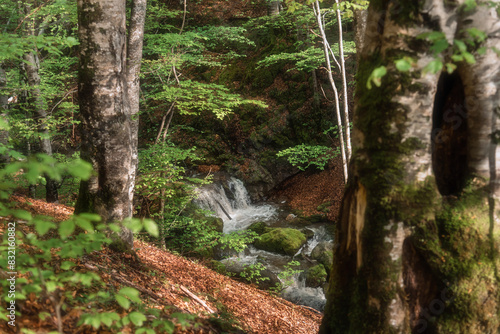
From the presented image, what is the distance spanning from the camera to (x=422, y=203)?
2084 mm

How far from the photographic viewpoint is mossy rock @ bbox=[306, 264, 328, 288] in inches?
329

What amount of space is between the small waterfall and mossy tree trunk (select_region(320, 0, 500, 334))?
932cm

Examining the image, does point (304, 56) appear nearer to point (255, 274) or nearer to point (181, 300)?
point (255, 274)

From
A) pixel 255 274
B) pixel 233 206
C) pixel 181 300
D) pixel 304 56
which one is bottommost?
pixel 233 206

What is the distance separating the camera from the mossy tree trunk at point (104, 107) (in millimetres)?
3416

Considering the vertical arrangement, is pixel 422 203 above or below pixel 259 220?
above

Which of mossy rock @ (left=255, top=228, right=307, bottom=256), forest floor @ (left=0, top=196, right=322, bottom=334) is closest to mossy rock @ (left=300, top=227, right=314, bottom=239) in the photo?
mossy rock @ (left=255, top=228, right=307, bottom=256)

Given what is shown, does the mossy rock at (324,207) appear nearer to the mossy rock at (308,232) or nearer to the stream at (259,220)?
the stream at (259,220)

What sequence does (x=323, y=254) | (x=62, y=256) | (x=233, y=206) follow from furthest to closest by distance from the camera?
(x=233, y=206) → (x=323, y=254) → (x=62, y=256)

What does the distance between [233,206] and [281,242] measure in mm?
3597

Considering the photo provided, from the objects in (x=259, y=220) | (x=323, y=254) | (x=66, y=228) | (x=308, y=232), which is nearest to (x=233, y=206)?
(x=259, y=220)

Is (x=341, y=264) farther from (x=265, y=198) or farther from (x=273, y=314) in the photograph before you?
(x=265, y=198)

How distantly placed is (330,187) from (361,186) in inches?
440

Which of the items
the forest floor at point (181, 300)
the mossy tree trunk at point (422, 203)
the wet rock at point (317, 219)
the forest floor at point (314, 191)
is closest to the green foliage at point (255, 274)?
the forest floor at point (181, 300)
